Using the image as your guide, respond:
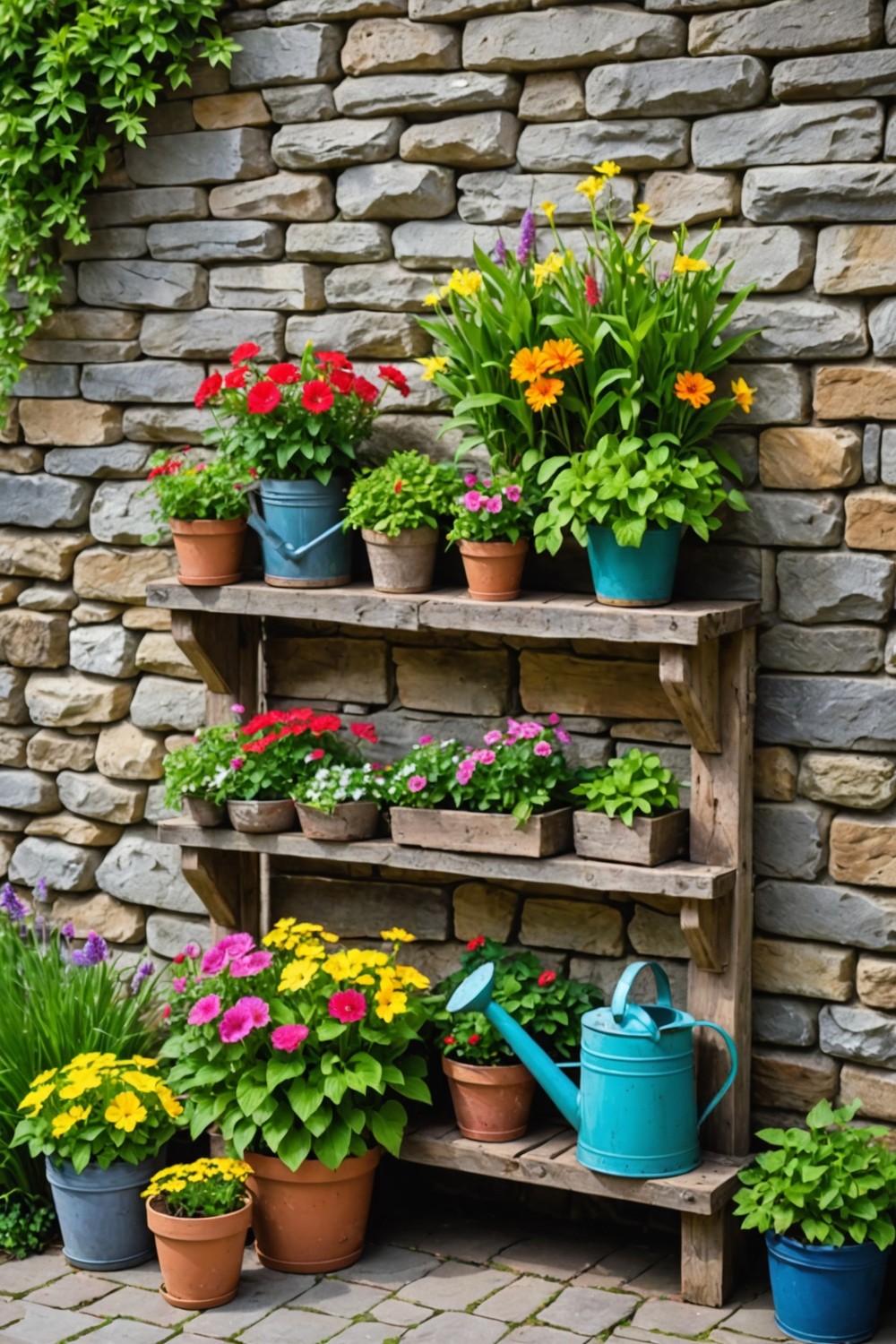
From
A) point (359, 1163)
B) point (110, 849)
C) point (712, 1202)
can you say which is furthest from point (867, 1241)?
point (110, 849)

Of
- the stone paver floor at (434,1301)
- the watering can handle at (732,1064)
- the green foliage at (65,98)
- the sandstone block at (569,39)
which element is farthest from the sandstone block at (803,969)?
the green foliage at (65,98)

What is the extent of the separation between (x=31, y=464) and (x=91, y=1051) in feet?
4.85

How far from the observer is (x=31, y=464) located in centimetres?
420

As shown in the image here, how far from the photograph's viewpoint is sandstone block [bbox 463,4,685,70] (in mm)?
3350

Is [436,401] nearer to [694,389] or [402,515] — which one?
[402,515]

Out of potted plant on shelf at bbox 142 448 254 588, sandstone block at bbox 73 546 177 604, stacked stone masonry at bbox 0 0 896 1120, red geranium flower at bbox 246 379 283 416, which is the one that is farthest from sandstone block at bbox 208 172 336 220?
sandstone block at bbox 73 546 177 604

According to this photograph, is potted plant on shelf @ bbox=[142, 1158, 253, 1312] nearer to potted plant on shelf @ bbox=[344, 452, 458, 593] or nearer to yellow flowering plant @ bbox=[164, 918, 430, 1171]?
yellow flowering plant @ bbox=[164, 918, 430, 1171]

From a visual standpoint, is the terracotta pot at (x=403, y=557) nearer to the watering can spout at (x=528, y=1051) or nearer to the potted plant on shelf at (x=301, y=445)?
the potted plant on shelf at (x=301, y=445)

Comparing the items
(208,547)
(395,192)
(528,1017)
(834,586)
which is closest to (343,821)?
(528,1017)

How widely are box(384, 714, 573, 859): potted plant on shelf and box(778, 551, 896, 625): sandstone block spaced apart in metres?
0.56

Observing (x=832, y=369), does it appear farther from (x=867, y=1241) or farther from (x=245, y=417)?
(x=867, y=1241)

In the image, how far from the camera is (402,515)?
3.44m

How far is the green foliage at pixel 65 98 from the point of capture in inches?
148

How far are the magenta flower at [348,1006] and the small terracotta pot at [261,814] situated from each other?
1.44 ft
